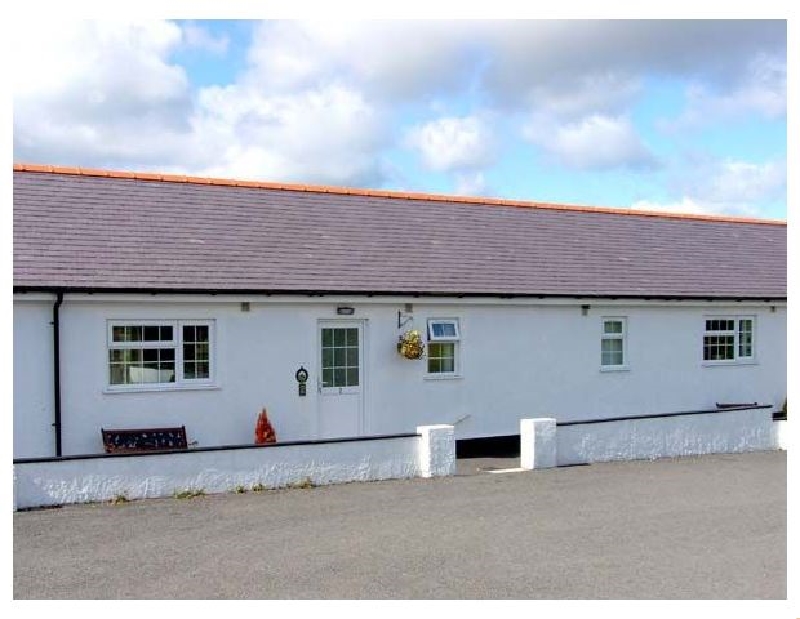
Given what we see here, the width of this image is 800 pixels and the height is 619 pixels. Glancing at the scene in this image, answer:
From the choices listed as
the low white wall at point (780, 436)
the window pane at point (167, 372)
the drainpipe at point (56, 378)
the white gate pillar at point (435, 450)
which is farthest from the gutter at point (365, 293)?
the low white wall at point (780, 436)

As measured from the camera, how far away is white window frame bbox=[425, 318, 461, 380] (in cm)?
1570

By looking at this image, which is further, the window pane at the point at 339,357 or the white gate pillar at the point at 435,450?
the window pane at the point at 339,357

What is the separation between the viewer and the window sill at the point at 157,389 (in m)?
13.3

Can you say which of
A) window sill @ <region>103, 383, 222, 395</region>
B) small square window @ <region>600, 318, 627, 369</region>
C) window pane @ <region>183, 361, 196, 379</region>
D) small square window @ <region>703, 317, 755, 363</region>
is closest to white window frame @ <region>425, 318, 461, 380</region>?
small square window @ <region>600, 318, 627, 369</region>

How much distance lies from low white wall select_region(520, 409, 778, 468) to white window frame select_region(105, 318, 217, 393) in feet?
16.5

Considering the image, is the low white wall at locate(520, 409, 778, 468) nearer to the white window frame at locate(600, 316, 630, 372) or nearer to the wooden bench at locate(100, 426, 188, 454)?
the white window frame at locate(600, 316, 630, 372)

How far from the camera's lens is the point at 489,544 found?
8.74 meters

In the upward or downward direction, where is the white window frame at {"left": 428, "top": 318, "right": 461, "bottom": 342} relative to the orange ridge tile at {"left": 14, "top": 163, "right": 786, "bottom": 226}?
downward

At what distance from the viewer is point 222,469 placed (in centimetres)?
1135

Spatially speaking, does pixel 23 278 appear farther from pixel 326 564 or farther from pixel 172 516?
pixel 326 564

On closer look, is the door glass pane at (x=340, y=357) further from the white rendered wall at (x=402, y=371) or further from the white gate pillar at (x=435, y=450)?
the white gate pillar at (x=435, y=450)

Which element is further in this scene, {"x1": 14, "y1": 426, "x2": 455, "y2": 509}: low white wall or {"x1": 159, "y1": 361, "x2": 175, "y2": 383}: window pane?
{"x1": 159, "y1": 361, "x2": 175, "y2": 383}: window pane

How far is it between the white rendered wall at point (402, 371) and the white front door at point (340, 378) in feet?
0.43
